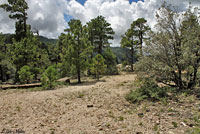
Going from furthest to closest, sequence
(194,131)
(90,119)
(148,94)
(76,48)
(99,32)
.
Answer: (99,32) → (76,48) → (148,94) → (90,119) → (194,131)

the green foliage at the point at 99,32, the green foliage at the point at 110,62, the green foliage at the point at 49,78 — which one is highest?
the green foliage at the point at 99,32

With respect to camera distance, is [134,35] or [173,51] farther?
[134,35]

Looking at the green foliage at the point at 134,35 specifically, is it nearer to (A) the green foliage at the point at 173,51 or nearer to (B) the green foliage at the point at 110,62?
(B) the green foliage at the point at 110,62

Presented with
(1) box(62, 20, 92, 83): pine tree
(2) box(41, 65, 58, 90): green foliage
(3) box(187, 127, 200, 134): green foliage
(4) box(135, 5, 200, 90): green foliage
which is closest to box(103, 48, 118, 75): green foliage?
(1) box(62, 20, 92, 83): pine tree

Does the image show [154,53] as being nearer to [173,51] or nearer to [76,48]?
[173,51]

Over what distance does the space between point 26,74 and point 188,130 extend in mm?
15019

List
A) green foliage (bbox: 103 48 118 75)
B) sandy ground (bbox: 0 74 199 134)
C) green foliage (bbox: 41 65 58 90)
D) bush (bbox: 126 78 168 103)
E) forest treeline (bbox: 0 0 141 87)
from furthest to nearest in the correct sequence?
green foliage (bbox: 103 48 118 75)
forest treeline (bbox: 0 0 141 87)
green foliage (bbox: 41 65 58 90)
bush (bbox: 126 78 168 103)
sandy ground (bbox: 0 74 199 134)

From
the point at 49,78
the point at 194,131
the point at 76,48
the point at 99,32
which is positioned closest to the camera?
the point at 194,131

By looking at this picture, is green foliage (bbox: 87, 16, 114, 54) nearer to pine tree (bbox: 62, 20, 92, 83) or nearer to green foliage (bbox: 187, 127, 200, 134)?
pine tree (bbox: 62, 20, 92, 83)

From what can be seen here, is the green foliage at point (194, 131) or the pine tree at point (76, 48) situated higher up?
Answer: the pine tree at point (76, 48)

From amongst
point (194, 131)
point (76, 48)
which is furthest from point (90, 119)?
point (76, 48)

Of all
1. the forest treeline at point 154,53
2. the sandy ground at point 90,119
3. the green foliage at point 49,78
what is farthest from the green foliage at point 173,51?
the green foliage at point 49,78

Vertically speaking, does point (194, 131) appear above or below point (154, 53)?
below

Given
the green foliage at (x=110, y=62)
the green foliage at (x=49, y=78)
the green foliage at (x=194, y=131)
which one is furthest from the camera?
the green foliage at (x=110, y=62)
